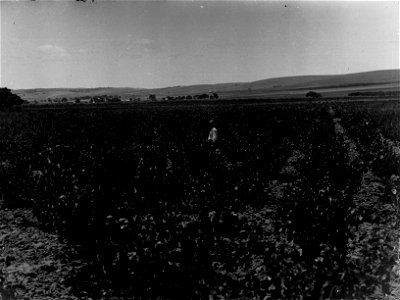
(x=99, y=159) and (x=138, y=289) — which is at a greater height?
(x=99, y=159)

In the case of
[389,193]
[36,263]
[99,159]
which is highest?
[99,159]

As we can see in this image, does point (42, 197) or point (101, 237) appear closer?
point (101, 237)

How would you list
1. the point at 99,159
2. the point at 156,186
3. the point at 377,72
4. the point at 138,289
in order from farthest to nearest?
the point at 377,72 < the point at 99,159 < the point at 156,186 < the point at 138,289

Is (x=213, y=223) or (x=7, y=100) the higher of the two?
(x=7, y=100)

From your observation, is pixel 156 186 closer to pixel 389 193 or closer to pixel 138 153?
pixel 138 153

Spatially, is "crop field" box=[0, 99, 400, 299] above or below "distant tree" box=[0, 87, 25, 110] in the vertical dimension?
below

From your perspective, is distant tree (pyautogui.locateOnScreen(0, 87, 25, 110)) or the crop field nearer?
the crop field

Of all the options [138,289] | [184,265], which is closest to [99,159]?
[138,289]

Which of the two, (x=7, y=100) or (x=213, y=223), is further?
(x=7, y=100)

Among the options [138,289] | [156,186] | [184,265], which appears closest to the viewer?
[184,265]

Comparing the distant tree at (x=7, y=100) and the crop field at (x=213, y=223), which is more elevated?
the distant tree at (x=7, y=100)

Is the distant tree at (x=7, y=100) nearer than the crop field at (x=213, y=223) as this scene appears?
No
